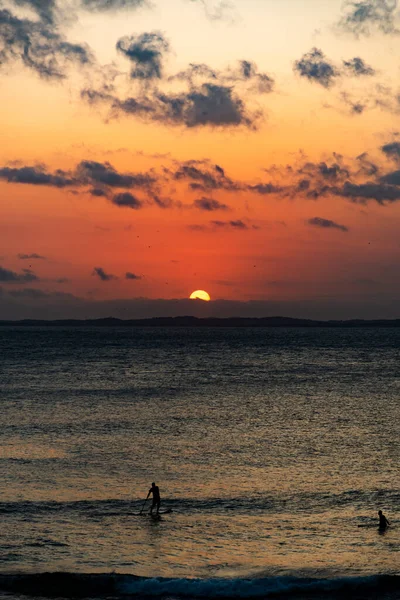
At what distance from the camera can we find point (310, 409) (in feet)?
254

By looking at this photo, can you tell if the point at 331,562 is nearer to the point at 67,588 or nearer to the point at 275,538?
the point at 275,538

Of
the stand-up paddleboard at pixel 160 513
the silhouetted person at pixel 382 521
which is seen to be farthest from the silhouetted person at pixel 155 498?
the silhouetted person at pixel 382 521

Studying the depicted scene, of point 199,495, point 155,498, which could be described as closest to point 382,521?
point 199,495

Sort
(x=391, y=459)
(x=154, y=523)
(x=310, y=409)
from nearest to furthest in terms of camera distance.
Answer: (x=154, y=523) < (x=391, y=459) < (x=310, y=409)

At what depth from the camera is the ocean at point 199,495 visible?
2994cm

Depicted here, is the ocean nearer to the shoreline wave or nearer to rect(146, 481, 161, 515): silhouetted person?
the shoreline wave

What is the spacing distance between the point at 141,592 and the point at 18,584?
500cm

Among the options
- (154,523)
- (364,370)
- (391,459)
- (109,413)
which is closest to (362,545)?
(154,523)

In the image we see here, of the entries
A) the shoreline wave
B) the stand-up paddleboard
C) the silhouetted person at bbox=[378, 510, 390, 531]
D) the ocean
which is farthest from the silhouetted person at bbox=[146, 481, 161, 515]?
the silhouetted person at bbox=[378, 510, 390, 531]

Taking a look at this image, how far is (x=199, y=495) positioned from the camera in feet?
138

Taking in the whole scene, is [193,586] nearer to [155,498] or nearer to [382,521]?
[155,498]

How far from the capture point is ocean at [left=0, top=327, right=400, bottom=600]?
29.9 m

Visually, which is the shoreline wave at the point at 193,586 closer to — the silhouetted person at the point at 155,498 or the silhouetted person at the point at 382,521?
the silhouetted person at the point at 382,521

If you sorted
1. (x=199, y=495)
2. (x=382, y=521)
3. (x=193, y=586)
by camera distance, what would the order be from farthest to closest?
(x=199, y=495) < (x=382, y=521) < (x=193, y=586)
